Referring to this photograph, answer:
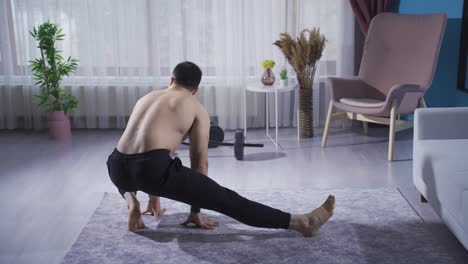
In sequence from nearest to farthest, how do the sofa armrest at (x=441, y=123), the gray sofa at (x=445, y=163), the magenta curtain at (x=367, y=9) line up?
1. the gray sofa at (x=445, y=163)
2. the sofa armrest at (x=441, y=123)
3. the magenta curtain at (x=367, y=9)

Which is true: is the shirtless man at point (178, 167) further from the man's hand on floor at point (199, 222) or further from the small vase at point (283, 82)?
the small vase at point (283, 82)

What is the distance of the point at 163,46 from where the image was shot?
5.80 m

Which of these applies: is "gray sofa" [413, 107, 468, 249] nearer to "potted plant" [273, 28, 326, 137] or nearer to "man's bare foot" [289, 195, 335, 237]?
"man's bare foot" [289, 195, 335, 237]

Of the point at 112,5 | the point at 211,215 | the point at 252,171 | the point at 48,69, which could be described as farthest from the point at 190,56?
the point at 211,215

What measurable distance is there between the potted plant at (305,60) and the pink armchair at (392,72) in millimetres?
260

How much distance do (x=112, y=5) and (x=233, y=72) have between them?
1.26 meters

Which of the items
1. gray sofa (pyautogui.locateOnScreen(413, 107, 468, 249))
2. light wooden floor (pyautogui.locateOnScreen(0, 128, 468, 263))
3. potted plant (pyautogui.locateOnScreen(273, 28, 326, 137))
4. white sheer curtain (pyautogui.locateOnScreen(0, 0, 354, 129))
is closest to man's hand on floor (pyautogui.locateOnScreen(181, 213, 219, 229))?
light wooden floor (pyautogui.locateOnScreen(0, 128, 468, 263))

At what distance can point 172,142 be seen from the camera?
311cm

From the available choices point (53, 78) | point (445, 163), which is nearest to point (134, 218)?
point (445, 163)

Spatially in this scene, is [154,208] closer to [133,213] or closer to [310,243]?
[133,213]

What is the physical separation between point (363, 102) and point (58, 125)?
104 inches

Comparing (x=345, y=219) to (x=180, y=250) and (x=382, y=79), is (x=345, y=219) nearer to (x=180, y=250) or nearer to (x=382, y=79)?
(x=180, y=250)

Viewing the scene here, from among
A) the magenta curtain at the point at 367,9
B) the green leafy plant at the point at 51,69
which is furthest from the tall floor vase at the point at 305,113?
the green leafy plant at the point at 51,69

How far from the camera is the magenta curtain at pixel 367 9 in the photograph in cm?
547
